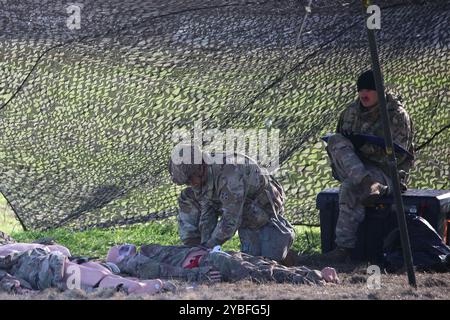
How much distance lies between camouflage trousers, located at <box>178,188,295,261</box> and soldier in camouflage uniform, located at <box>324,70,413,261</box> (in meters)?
0.52

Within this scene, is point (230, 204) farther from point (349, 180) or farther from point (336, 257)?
point (336, 257)

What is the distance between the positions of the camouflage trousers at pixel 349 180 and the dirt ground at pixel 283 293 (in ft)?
4.17

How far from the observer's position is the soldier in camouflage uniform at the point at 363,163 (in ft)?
26.5

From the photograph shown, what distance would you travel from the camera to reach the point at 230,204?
24.6 ft

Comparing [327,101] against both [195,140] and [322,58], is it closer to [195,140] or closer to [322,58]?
[322,58]

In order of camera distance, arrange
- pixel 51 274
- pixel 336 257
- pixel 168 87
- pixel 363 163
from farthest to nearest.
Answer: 1. pixel 168 87
2. pixel 336 257
3. pixel 363 163
4. pixel 51 274

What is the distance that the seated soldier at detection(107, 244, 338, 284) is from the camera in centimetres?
681

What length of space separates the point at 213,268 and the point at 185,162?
2.56 feet

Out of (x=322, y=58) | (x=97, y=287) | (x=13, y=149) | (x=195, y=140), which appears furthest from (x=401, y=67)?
(x=97, y=287)

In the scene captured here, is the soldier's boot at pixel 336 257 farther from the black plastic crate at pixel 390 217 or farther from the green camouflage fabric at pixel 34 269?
the green camouflage fabric at pixel 34 269

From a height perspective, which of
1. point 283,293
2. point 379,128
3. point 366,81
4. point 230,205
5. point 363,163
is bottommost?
point 283,293

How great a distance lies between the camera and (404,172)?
8125mm

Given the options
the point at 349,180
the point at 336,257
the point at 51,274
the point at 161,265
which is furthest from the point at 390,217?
the point at 51,274

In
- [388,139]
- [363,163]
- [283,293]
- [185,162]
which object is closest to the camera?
[283,293]
